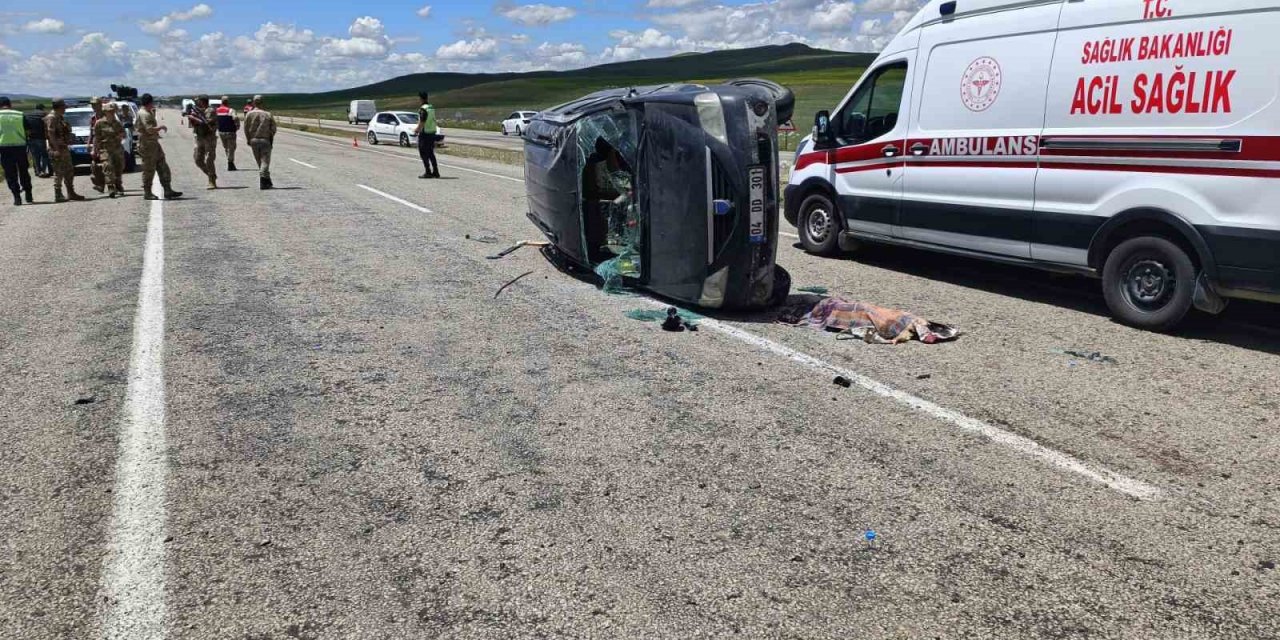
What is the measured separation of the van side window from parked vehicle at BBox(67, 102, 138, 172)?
693 inches

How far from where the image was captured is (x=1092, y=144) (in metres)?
6.39

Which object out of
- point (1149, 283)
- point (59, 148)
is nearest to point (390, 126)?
point (59, 148)

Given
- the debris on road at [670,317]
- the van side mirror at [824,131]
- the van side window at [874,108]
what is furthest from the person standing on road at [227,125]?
the debris on road at [670,317]

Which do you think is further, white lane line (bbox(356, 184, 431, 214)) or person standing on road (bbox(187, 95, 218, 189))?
person standing on road (bbox(187, 95, 218, 189))

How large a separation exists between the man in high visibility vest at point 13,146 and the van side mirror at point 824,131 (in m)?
12.8

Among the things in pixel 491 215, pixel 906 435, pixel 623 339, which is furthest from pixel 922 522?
pixel 491 215

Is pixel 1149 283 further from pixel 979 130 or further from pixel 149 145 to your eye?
pixel 149 145

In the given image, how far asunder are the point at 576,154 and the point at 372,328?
246 cm

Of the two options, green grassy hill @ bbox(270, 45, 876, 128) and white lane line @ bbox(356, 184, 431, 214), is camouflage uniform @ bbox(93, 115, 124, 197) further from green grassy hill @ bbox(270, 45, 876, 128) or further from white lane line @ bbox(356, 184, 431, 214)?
green grassy hill @ bbox(270, 45, 876, 128)

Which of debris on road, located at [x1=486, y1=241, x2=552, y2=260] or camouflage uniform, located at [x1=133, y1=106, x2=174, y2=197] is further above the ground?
camouflage uniform, located at [x1=133, y1=106, x2=174, y2=197]

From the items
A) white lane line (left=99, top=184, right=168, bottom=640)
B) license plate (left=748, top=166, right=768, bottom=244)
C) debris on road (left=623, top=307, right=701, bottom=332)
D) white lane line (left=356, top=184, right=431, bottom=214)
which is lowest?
white lane line (left=99, top=184, right=168, bottom=640)

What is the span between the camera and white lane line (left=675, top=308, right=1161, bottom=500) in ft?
12.3

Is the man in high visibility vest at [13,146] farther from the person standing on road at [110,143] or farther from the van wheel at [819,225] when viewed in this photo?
the van wheel at [819,225]

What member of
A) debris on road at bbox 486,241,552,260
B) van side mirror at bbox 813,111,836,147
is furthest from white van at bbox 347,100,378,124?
van side mirror at bbox 813,111,836,147
